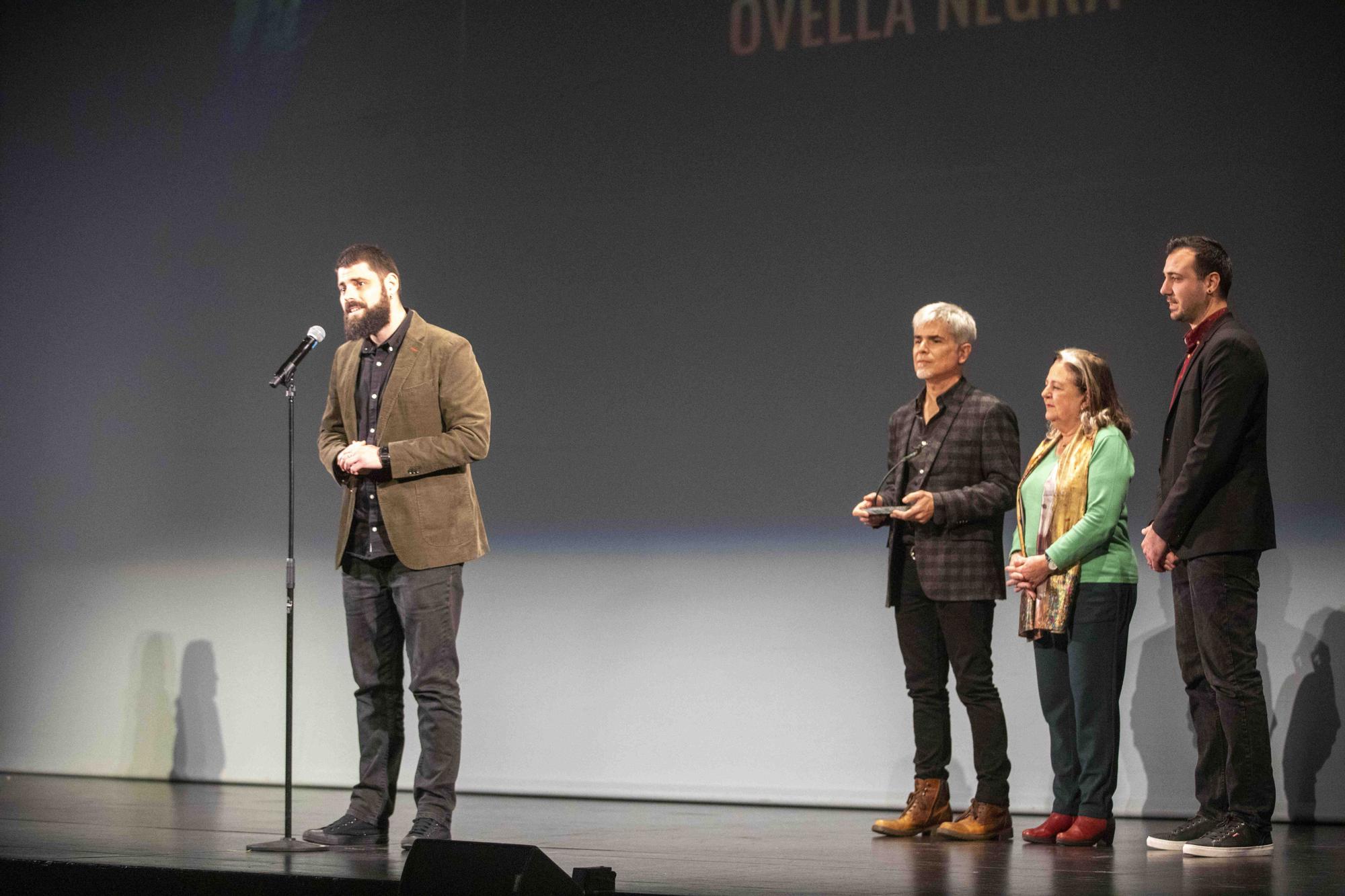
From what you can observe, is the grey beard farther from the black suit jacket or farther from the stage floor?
the black suit jacket

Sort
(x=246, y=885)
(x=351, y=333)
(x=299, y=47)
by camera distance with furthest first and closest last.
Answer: (x=299, y=47) < (x=351, y=333) < (x=246, y=885)

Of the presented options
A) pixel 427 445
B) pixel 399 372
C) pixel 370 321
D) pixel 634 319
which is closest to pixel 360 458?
pixel 427 445

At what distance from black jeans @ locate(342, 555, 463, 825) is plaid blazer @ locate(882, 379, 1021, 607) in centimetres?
122

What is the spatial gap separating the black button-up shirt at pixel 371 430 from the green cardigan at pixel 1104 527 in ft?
5.58

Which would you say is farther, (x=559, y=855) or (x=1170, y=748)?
(x=1170, y=748)

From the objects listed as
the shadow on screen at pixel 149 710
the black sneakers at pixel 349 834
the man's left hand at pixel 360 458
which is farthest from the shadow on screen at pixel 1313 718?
the shadow on screen at pixel 149 710

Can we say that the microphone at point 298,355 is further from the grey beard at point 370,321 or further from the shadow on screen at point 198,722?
the shadow on screen at point 198,722

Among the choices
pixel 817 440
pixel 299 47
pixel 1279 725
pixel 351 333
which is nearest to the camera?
pixel 351 333

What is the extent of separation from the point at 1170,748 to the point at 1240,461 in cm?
138

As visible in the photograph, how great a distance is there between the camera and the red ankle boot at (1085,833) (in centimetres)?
362

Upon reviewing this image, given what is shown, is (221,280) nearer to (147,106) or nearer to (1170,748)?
(147,106)

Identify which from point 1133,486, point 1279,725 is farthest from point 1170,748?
point 1133,486

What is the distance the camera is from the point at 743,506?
5.00m

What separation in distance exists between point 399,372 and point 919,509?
1372mm
